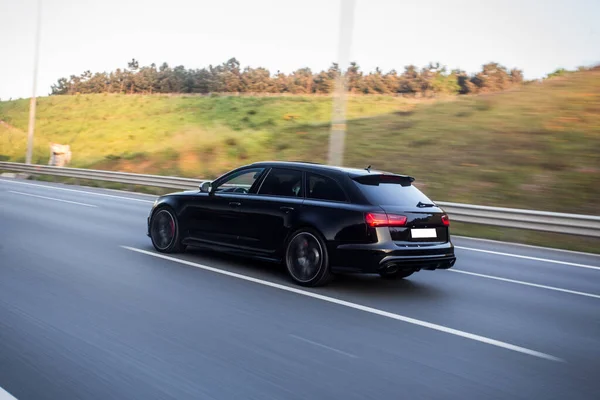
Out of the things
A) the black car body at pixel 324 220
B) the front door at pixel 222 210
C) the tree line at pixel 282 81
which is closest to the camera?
the black car body at pixel 324 220

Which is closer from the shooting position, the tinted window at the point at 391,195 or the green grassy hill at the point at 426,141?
the tinted window at the point at 391,195

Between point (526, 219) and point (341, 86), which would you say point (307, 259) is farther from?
point (341, 86)

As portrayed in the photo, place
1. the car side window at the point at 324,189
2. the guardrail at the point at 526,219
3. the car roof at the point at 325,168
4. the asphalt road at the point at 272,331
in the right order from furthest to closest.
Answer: the guardrail at the point at 526,219 → the car roof at the point at 325,168 → the car side window at the point at 324,189 → the asphalt road at the point at 272,331

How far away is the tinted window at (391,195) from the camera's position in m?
7.75

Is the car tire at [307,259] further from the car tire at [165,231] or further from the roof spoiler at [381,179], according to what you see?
the car tire at [165,231]

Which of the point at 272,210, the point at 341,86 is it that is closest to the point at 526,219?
the point at 341,86

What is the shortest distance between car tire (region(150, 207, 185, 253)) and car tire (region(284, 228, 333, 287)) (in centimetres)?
230

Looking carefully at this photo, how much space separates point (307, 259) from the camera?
26.1 ft

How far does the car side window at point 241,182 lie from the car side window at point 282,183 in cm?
24

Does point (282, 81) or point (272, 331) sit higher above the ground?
point (282, 81)

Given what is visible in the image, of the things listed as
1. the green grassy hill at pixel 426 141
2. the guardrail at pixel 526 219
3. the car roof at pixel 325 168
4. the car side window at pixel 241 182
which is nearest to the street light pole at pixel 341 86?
the guardrail at pixel 526 219

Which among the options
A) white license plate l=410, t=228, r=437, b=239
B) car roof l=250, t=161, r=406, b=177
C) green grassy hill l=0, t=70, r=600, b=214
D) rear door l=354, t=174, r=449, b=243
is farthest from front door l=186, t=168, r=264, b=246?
green grassy hill l=0, t=70, r=600, b=214

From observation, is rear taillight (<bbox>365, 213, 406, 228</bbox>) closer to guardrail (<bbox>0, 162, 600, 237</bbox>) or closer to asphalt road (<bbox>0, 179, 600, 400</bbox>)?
asphalt road (<bbox>0, 179, 600, 400</bbox>)

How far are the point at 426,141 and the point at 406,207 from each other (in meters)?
19.1
